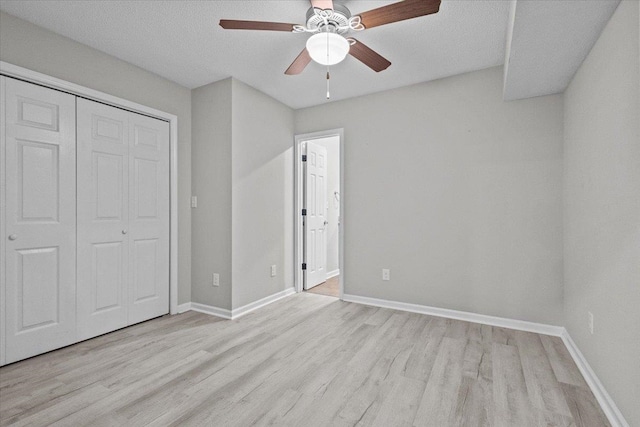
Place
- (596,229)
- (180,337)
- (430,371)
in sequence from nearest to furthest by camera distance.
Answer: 1. (596,229)
2. (430,371)
3. (180,337)

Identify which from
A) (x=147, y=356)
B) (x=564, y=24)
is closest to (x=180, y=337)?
(x=147, y=356)

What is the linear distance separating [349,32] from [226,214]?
202 centimetres

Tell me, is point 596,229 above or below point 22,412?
above

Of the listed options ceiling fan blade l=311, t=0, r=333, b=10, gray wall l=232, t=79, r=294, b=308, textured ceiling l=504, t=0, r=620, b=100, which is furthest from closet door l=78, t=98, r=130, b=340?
textured ceiling l=504, t=0, r=620, b=100

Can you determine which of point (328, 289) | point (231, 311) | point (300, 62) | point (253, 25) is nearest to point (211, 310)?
point (231, 311)

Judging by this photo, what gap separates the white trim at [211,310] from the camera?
3162mm

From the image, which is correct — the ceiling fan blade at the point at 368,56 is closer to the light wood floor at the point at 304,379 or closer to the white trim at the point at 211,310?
the light wood floor at the point at 304,379

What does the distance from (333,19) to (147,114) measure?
81.6 inches

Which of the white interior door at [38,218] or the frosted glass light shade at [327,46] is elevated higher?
the frosted glass light shade at [327,46]

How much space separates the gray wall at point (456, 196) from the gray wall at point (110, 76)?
1742mm

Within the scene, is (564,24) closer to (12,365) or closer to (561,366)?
(561,366)

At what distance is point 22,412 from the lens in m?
1.67

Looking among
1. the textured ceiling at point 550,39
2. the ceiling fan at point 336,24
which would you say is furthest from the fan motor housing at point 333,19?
the textured ceiling at point 550,39

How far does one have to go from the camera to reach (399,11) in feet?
5.68
